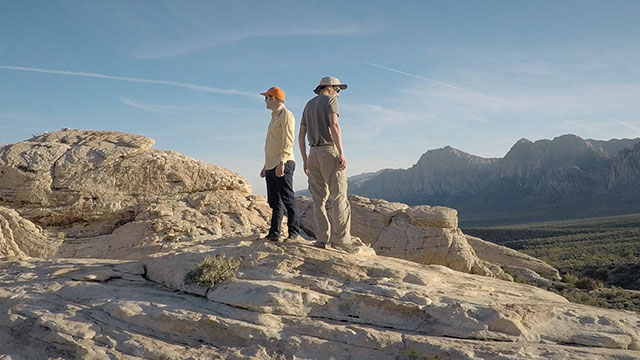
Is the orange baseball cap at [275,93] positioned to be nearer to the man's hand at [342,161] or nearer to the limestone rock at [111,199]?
the man's hand at [342,161]

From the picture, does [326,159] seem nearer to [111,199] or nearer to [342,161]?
[342,161]

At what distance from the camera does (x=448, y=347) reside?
520 centimetres

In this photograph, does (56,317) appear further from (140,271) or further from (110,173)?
(110,173)

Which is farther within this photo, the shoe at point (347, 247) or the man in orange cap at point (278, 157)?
the shoe at point (347, 247)

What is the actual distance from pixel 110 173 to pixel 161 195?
1349 millimetres

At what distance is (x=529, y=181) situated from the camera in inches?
5305

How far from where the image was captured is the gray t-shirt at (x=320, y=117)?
7070 mm

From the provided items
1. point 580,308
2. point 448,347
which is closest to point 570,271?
point 580,308

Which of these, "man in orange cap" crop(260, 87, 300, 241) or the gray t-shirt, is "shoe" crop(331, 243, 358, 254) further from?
the gray t-shirt

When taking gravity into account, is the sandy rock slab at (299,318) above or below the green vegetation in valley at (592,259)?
above

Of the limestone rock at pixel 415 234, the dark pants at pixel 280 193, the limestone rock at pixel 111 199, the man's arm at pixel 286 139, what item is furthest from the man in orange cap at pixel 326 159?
the limestone rock at pixel 415 234

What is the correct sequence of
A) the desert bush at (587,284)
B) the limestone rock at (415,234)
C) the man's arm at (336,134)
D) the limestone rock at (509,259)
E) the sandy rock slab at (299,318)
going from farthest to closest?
the limestone rock at (509,259) < the desert bush at (587,284) < the limestone rock at (415,234) < the man's arm at (336,134) < the sandy rock slab at (299,318)

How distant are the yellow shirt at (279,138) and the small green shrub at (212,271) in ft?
5.70

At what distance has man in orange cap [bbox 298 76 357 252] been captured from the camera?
7.11 metres
